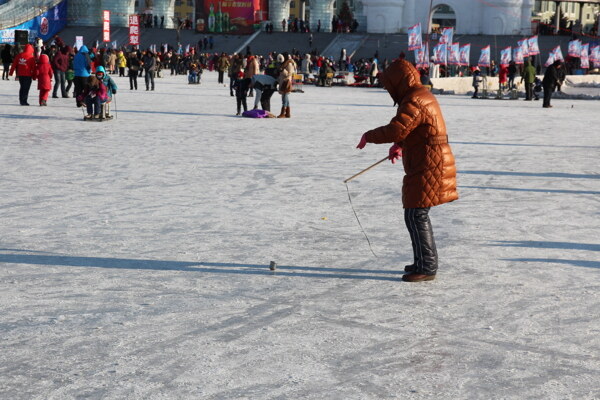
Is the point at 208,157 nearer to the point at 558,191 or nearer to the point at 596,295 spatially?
the point at 558,191

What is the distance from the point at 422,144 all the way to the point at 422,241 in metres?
0.57

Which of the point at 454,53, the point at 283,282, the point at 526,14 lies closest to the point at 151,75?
the point at 454,53

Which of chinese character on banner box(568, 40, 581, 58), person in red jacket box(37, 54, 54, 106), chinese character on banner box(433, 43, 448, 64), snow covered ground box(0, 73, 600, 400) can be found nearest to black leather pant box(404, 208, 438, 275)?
snow covered ground box(0, 73, 600, 400)

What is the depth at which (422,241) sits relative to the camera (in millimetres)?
5590

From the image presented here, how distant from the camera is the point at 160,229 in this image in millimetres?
6977

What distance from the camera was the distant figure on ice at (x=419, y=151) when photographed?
5371mm

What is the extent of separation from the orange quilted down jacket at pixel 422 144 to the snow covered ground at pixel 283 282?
0.53m

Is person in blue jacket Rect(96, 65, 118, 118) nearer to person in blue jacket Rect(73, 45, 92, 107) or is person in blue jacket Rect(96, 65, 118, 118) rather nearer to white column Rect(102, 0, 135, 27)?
person in blue jacket Rect(73, 45, 92, 107)

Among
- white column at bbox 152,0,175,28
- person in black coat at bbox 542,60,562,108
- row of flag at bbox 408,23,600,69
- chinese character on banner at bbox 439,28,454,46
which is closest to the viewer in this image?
person in black coat at bbox 542,60,562,108

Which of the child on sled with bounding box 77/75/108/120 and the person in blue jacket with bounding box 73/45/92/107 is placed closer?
the child on sled with bounding box 77/75/108/120

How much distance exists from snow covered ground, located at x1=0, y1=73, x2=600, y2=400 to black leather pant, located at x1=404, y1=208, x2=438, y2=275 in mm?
151

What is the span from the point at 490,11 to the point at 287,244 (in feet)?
189

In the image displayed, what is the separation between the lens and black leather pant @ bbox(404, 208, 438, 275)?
5.56 metres

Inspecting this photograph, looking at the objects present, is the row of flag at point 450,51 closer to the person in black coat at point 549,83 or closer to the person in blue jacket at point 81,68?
the person in black coat at point 549,83
